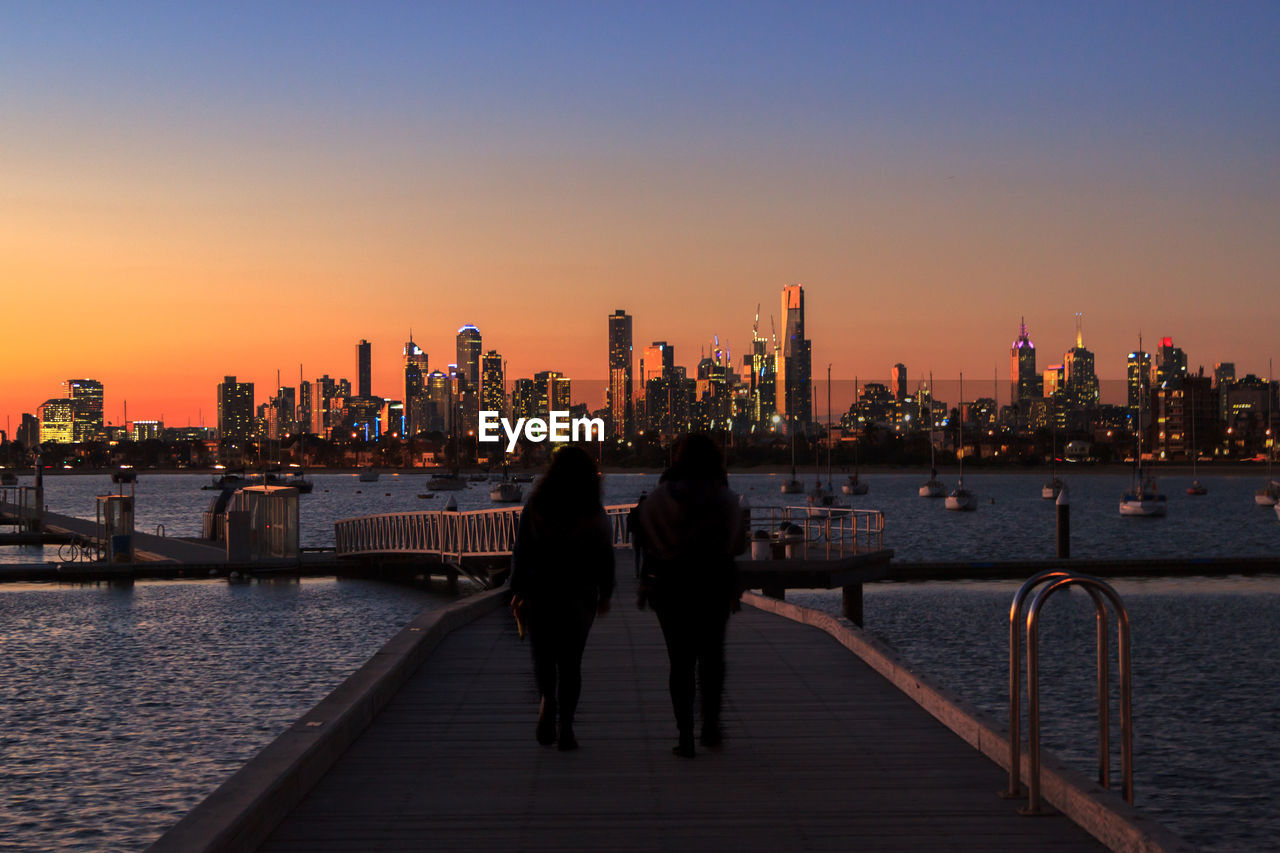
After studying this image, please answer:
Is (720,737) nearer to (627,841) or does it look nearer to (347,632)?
(627,841)

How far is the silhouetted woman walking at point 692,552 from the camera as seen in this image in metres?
8.64

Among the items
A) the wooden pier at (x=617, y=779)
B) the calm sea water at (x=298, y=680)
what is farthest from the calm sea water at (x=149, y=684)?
the wooden pier at (x=617, y=779)

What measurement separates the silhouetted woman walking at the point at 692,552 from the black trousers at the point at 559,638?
525mm

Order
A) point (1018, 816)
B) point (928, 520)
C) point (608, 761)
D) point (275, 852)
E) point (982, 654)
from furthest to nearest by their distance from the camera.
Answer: point (928, 520) → point (982, 654) → point (608, 761) → point (1018, 816) → point (275, 852)

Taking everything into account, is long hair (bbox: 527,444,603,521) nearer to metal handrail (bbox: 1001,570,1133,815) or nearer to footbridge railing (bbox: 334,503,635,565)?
metal handrail (bbox: 1001,570,1133,815)

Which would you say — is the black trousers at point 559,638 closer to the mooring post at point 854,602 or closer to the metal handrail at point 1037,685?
Result: the metal handrail at point 1037,685

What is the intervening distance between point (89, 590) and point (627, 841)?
125 feet

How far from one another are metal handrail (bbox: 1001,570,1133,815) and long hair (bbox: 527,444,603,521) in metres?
2.83

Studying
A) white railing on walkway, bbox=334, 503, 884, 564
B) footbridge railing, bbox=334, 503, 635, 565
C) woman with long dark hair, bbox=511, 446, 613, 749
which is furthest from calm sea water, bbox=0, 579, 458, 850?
woman with long dark hair, bbox=511, 446, 613, 749

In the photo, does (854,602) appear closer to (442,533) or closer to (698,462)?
(442,533)

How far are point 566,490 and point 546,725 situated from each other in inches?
72.6

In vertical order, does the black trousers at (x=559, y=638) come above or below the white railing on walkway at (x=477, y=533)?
above

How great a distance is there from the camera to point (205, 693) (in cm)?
2231

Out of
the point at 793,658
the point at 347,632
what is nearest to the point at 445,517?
the point at 347,632
